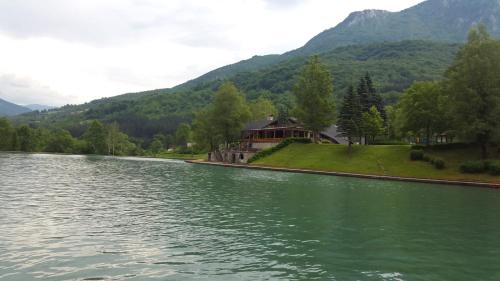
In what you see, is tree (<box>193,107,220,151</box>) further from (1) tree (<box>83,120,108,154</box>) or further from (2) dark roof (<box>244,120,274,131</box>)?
(1) tree (<box>83,120,108,154</box>)

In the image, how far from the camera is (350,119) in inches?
3450

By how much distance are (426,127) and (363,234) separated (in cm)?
6320

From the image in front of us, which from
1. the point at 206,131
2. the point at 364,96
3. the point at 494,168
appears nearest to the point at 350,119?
the point at 364,96

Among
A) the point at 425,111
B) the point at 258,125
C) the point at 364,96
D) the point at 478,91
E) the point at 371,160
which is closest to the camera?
the point at 478,91

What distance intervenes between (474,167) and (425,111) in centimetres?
1748

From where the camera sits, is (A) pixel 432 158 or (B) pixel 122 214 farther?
(A) pixel 432 158

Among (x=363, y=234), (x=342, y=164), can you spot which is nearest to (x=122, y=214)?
(x=363, y=234)

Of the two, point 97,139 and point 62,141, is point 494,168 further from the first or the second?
point 62,141

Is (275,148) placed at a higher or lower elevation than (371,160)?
higher

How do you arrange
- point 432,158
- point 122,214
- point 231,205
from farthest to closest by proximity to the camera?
point 432,158 → point 231,205 → point 122,214

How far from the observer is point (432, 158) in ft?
222

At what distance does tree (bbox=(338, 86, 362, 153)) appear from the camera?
285ft

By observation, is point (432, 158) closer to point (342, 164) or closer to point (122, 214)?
point (342, 164)

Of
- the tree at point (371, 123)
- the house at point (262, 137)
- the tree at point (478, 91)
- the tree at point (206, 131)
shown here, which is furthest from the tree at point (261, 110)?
the tree at point (478, 91)
